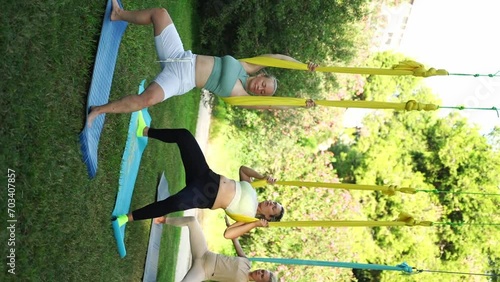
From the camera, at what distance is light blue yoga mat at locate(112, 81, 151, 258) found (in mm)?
4953

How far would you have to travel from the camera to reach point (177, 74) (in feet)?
14.1

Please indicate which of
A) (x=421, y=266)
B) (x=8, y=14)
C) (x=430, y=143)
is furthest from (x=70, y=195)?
(x=430, y=143)

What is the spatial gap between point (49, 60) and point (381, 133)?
51.8 ft

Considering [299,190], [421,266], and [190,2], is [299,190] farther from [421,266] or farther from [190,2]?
[421,266]

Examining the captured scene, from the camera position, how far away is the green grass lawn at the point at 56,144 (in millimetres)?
3148

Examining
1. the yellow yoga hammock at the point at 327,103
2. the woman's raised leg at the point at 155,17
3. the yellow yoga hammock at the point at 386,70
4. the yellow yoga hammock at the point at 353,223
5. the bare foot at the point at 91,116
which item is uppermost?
the woman's raised leg at the point at 155,17

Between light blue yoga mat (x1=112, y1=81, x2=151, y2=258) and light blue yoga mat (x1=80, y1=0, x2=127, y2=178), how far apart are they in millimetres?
731

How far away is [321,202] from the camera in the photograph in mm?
10305

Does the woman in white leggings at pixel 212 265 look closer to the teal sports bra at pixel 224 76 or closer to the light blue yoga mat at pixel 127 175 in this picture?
the light blue yoga mat at pixel 127 175

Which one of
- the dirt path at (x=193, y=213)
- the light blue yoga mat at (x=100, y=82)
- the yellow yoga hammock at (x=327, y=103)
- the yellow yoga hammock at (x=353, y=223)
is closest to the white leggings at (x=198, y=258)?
the yellow yoga hammock at (x=353, y=223)

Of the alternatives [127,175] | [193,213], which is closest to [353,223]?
[127,175]

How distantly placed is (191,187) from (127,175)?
106 centimetres

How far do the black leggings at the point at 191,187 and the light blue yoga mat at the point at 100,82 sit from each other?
24.8 inches

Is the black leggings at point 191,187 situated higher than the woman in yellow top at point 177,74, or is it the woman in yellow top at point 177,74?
the woman in yellow top at point 177,74
